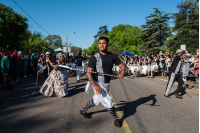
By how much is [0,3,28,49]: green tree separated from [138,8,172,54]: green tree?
2607cm

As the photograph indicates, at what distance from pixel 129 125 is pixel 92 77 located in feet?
4.57

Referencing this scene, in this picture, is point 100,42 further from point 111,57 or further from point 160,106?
point 160,106

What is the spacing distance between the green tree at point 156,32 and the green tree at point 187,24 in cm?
205

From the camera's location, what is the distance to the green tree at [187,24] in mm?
31398

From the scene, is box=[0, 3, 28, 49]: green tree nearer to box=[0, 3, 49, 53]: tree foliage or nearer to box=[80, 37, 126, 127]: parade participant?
box=[0, 3, 49, 53]: tree foliage

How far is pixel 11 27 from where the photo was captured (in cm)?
3338

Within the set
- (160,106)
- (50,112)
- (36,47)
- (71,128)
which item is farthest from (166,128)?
(36,47)

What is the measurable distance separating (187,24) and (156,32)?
6.24 m

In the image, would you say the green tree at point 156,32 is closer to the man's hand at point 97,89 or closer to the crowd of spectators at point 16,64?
the crowd of spectators at point 16,64

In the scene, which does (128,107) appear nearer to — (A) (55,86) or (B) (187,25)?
(A) (55,86)

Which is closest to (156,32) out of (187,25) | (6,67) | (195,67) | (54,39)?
(187,25)

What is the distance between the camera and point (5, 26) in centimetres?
3244

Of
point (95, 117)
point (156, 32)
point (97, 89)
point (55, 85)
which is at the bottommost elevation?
point (95, 117)

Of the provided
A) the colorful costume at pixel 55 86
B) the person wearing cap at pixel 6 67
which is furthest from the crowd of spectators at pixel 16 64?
the colorful costume at pixel 55 86
